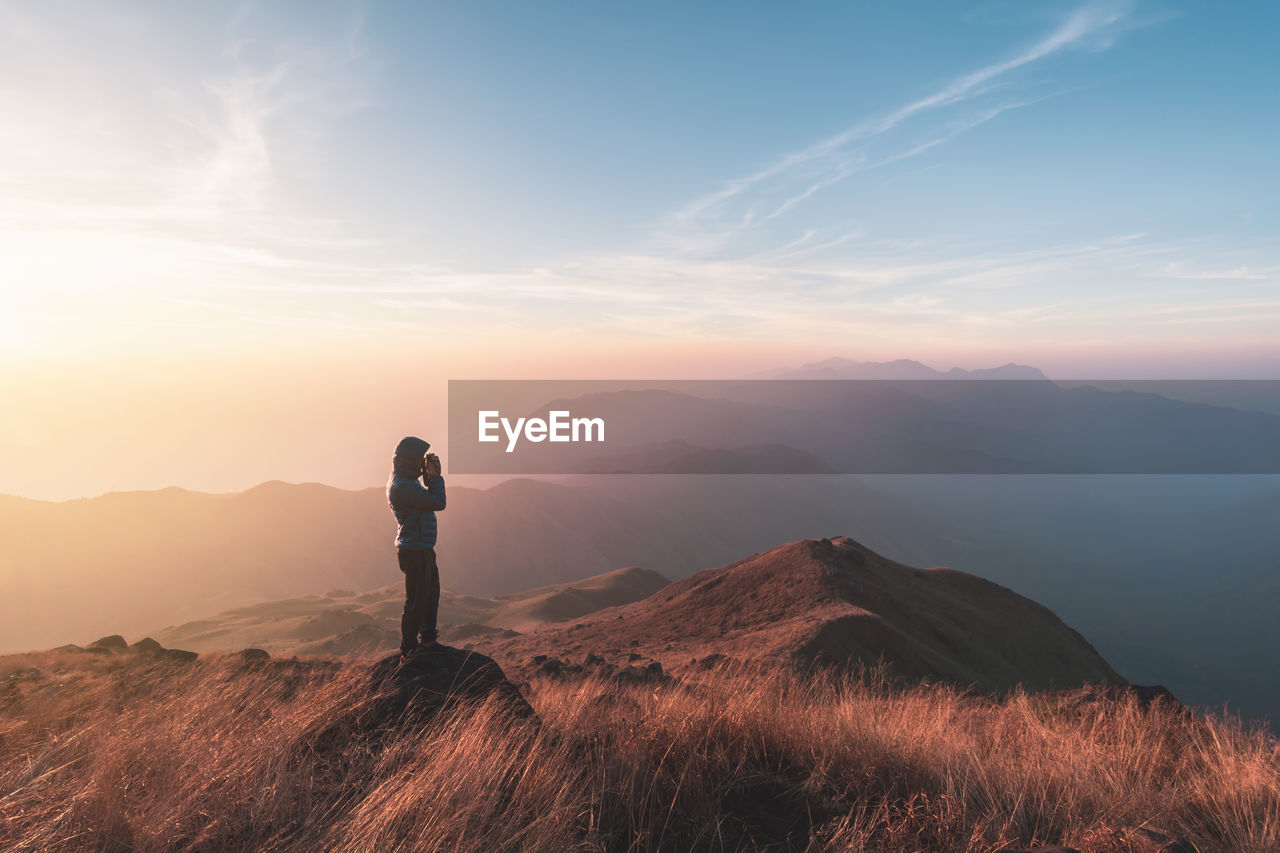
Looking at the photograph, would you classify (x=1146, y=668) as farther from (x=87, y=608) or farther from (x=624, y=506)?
(x=87, y=608)

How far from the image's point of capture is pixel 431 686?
5.39 metres

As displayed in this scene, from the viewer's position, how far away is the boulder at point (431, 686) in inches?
196

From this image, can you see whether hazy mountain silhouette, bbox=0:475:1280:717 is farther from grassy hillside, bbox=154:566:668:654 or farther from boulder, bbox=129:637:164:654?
boulder, bbox=129:637:164:654

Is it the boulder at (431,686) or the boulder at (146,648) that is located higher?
the boulder at (431,686)

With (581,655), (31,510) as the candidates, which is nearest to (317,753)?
(581,655)

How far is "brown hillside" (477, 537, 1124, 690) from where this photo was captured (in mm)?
20828

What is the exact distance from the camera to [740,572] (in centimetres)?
3028

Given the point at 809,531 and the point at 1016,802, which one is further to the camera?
the point at 809,531

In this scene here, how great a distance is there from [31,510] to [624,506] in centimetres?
10538

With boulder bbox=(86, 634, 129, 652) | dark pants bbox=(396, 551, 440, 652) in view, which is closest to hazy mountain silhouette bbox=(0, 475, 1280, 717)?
boulder bbox=(86, 634, 129, 652)

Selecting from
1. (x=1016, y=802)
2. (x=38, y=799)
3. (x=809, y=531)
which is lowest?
(x=809, y=531)

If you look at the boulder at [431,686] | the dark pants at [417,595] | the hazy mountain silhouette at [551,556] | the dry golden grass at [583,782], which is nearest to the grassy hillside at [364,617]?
the hazy mountain silhouette at [551,556]

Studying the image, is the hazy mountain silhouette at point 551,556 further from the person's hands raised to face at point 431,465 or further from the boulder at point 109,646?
the person's hands raised to face at point 431,465

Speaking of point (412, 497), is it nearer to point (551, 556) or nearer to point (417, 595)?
point (417, 595)
